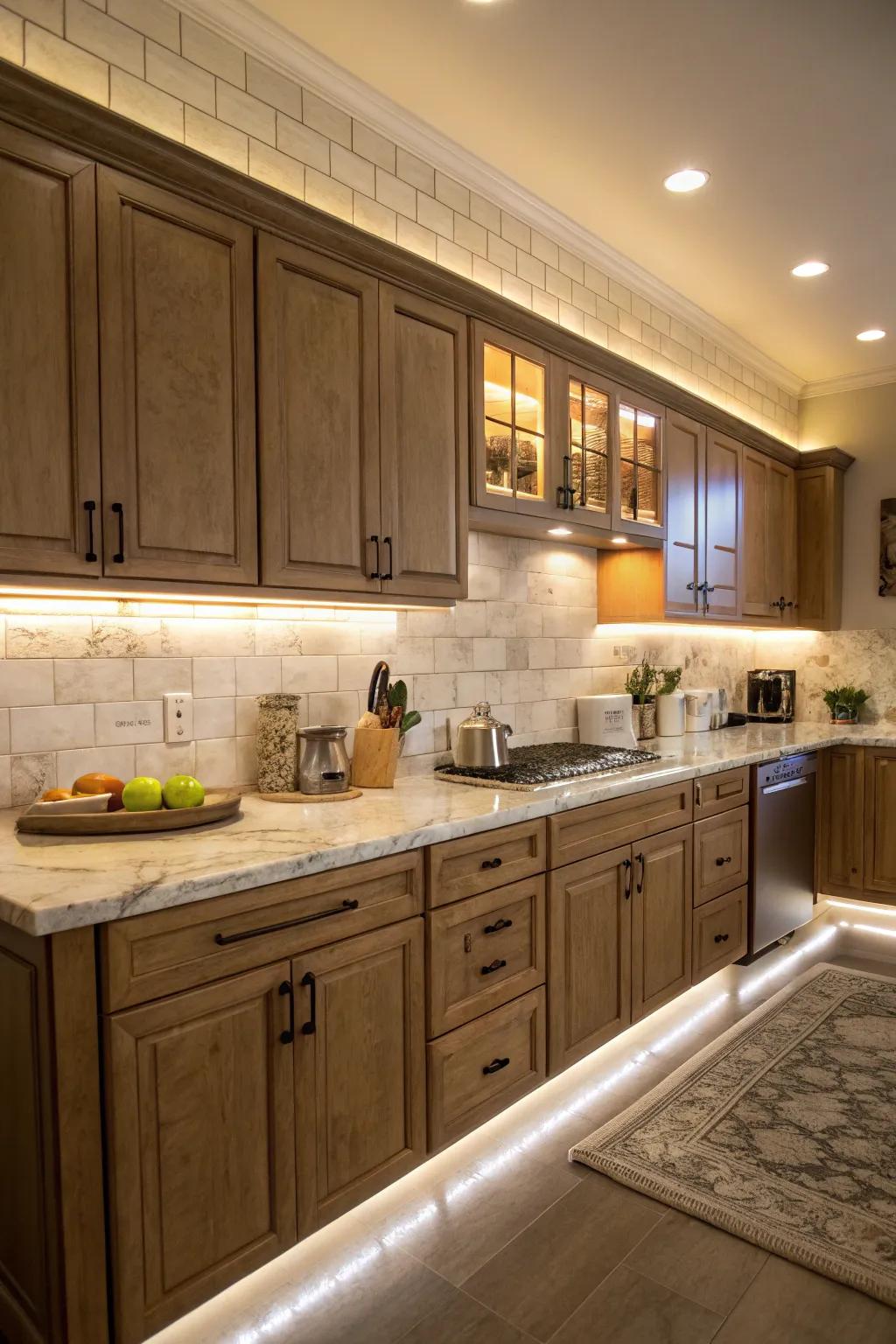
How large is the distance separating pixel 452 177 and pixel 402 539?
4.51 ft

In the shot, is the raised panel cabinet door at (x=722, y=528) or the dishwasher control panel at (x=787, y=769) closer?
the dishwasher control panel at (x=787, y=769)

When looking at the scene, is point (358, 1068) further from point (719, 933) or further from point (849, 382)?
point (849, 382)

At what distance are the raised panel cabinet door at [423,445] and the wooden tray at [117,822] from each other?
33.5 inches

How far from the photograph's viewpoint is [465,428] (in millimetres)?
2688

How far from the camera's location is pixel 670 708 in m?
4.07

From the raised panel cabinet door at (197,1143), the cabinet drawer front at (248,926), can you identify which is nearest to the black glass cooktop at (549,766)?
the cabinet drawer front at (248,926)

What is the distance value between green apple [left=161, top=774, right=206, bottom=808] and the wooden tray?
0.06ft

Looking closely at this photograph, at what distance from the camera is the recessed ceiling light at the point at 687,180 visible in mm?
2957

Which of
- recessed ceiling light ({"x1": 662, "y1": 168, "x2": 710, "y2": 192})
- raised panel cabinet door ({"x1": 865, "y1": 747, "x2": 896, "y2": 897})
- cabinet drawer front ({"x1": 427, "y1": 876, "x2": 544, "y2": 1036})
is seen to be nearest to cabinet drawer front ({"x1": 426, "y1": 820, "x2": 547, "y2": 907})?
cabinet drawer front ({"x1": 427, "y1": 876, "x2": 544, "y2": 1036})

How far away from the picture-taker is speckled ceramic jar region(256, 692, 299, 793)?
237cm

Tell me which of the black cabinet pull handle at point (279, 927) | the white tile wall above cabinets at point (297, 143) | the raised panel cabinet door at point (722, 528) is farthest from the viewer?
the raised panel cabinet door at point (722, 528)

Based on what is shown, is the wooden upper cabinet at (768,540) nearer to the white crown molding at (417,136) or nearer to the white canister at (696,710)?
the white canister at (696,710)

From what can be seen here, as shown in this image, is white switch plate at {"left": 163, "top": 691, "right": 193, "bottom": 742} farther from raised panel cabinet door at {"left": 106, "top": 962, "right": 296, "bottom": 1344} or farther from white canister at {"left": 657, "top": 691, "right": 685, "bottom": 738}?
white canister at {"left": 657, "top": 691, "right": 685, "bottom": 738}

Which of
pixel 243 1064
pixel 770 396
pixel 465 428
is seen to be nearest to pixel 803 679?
pixel 770 396
